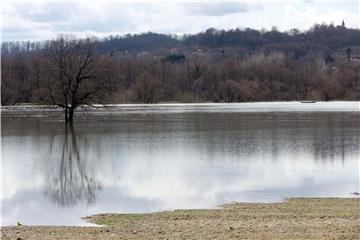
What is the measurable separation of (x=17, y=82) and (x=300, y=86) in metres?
70.4

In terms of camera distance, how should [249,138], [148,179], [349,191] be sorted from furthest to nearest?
[249,138] < [148,179] < [349,191]

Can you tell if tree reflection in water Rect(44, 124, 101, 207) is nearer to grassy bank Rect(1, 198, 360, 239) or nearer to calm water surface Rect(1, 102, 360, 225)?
calm water surface Rect(1, 102, 360, 225)

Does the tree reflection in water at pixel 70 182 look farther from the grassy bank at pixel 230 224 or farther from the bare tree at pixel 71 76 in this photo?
the bare tree at pixel 71 76

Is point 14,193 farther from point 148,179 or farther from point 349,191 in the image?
point 349,191

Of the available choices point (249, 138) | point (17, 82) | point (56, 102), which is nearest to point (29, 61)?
point (17, 82)

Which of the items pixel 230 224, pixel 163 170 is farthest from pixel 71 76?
pixel 230 224

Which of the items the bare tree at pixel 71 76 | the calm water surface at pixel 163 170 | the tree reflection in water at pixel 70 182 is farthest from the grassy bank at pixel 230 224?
the bare tree at pixel 71 76

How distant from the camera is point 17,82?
145 meters

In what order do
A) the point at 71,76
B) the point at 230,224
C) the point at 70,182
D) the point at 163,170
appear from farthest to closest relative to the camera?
the point at 71,76
the point at 163,170
the point at 70,182
the point at 230,224

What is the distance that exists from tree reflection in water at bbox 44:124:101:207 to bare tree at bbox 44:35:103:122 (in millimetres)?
30530

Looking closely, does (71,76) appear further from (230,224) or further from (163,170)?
(230,224)

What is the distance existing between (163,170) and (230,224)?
12416 millimetres

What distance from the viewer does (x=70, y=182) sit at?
25156 mm

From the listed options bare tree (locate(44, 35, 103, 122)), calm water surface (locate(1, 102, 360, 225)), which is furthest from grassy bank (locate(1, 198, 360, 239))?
bare tree (locate(44, 35, 103, 122))
